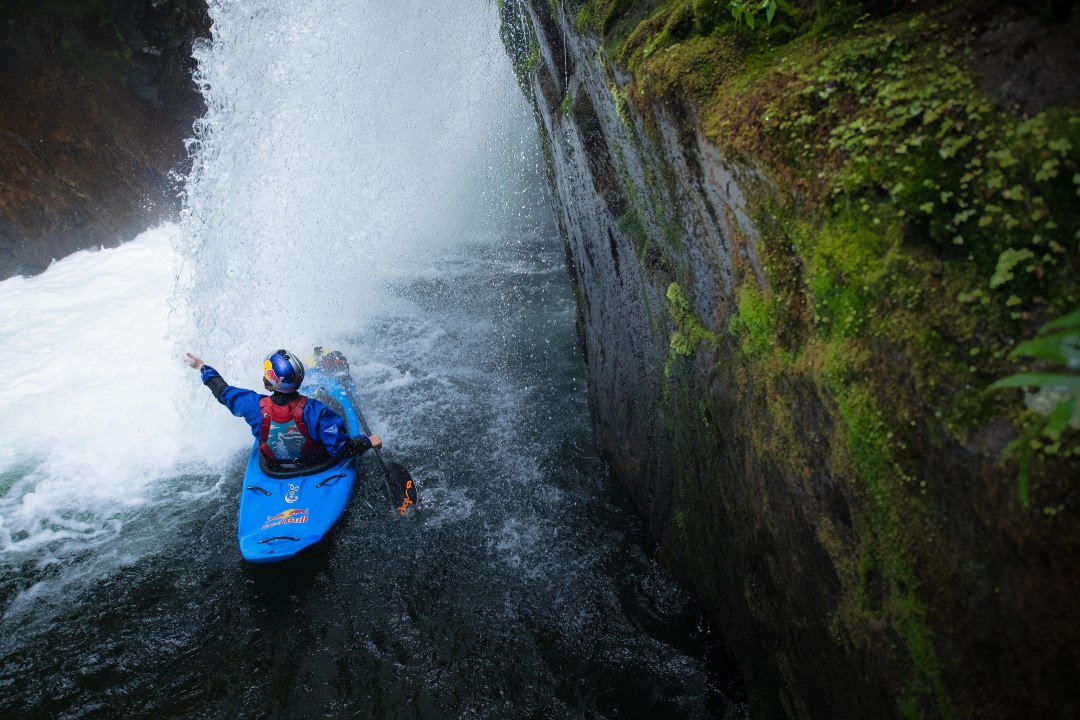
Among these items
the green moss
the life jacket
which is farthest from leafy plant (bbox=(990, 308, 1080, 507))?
the life jacket

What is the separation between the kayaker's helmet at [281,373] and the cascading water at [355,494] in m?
1.67

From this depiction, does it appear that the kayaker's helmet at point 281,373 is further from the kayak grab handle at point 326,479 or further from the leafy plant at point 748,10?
the leafy plant at point 748,10

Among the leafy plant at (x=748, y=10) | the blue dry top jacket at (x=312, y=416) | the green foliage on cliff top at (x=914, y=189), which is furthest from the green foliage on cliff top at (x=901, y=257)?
the blue dry top jacket at (x=312, y=416)

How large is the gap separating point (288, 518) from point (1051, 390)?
20.6ft

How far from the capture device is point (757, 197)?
3.26 m

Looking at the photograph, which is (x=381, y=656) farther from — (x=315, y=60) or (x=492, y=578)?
(x=315, y=60)

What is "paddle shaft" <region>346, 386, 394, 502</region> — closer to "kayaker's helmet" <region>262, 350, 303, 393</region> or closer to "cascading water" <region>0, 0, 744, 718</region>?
"cascading water" <region>0, 0, 744, 718</region>

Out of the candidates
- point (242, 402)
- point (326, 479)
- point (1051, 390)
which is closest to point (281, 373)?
point (242, 402)

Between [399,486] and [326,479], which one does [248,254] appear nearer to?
[326,479]

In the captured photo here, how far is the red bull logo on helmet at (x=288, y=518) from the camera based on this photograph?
6.15 metres

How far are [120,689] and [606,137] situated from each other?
20.8 feet

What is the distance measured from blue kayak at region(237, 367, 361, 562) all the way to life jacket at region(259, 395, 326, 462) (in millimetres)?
164

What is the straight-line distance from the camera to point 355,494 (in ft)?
23.1

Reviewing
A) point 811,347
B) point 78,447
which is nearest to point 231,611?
point 78,447
